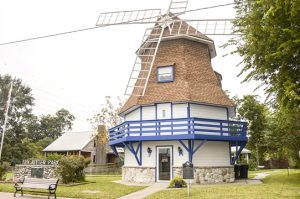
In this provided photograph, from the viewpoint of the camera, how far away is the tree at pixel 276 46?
8914 mm

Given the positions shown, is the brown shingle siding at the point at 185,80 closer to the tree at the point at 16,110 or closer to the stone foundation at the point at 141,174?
the stone foundation at the point at 141,174

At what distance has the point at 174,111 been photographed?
19.3m

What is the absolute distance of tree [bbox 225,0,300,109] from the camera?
8.91 metres

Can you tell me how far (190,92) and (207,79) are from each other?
8.15 feet

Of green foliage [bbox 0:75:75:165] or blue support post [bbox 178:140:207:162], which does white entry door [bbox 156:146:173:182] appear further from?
green foliage [bbox 0:75:75:165]

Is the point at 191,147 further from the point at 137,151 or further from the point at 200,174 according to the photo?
the point at 137,151

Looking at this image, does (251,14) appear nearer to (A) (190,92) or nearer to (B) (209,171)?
(A) (190,92)

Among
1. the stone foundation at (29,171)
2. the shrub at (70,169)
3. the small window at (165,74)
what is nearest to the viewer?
the shrub at (70,169)

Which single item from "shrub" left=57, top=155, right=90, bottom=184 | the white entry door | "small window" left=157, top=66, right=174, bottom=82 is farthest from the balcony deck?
"small window" left=157, top=66, right=174, bottom=82

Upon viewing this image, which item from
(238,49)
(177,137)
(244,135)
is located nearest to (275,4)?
(238,49)

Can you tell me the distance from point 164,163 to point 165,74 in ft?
19.7

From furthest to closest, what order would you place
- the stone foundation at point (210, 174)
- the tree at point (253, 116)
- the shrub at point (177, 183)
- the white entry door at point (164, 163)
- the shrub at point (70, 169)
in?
the tree at point (253, 116), the white entry door at point (164, 163), the stone foundation at point (210, 174), the shrub at point (70, 169), the shrub at point (177, 183)

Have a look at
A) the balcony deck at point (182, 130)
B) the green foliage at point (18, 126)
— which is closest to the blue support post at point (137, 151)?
the balcony deck at point (182, 130)

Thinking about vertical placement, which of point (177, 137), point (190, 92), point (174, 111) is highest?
point (190, 92)
